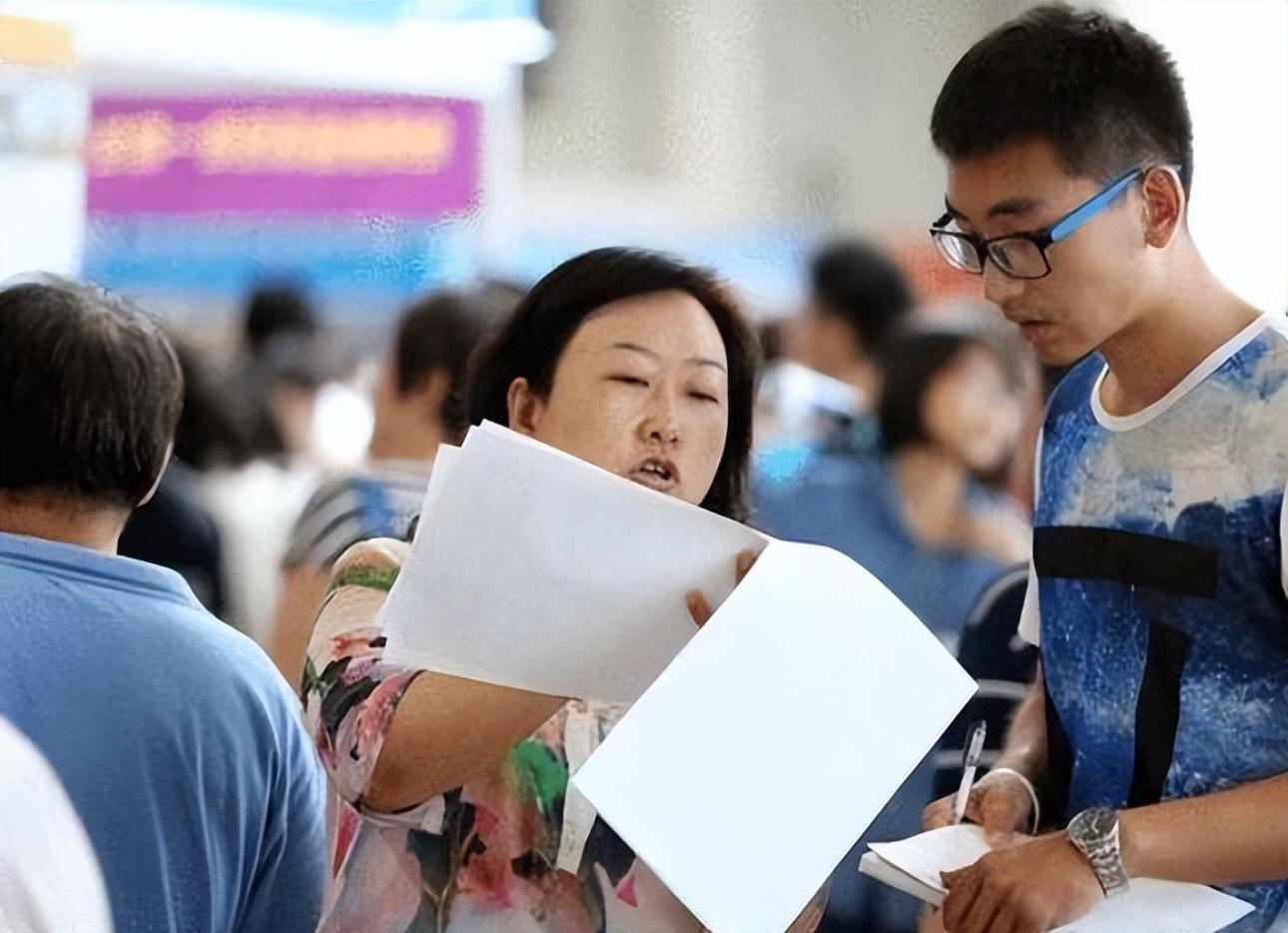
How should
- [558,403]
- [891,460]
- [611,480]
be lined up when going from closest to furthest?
[611,480] < [558,403] < [891,460]

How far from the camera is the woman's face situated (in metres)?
1.22

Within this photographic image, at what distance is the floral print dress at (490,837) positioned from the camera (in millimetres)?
1197

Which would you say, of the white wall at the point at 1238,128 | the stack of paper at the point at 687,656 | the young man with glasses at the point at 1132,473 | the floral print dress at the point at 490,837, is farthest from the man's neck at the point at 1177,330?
the floral print dress at the point at 490,837

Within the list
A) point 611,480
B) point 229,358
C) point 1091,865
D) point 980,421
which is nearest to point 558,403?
point 611,480

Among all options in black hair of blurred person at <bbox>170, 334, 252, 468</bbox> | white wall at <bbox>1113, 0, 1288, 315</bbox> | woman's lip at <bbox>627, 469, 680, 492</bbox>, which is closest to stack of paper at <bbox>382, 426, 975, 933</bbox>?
woman's lip at <bbox>627, 469, 680, 492</bbox>

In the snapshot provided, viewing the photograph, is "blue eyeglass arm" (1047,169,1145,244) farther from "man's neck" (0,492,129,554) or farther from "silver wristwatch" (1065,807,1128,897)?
"man's neck" (0,492,129,554)

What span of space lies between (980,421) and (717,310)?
0.27m

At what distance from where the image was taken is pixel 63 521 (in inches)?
47.9

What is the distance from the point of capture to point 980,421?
4.51ft

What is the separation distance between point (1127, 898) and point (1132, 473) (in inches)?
13.3

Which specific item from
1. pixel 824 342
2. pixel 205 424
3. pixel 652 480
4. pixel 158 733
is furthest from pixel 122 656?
pixel 824 342

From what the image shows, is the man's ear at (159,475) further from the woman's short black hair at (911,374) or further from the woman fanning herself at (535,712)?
the woman's short black hair at (911,374)

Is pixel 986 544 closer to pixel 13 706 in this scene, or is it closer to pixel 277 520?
pixel 277 520

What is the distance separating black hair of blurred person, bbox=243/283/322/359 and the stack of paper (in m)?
0.20
